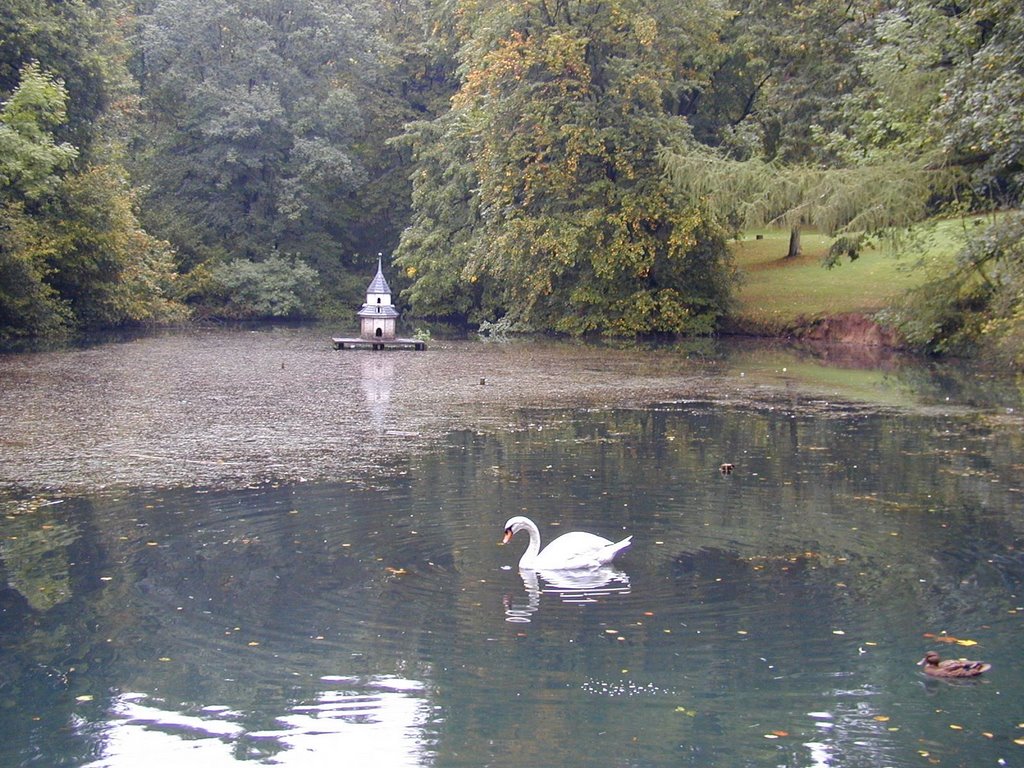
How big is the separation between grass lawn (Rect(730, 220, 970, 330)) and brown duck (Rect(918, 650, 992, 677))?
29.5 meters

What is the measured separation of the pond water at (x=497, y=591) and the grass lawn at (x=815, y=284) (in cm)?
2029

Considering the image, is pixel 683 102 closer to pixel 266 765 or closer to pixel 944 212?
pixel 944 212

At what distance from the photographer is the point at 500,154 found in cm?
4244

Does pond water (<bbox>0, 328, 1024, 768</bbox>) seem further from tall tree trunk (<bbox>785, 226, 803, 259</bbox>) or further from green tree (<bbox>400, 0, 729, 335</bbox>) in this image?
tall tree trunk (<bbox>785, 226, 803, 259</bbox>)

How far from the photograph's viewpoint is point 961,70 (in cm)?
2391

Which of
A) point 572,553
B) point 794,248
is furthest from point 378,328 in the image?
point 572,553

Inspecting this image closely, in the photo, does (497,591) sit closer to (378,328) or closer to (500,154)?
(378,328)

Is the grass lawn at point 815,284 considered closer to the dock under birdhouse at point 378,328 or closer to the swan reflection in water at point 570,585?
→ the dock under birdhouse at point 378,328

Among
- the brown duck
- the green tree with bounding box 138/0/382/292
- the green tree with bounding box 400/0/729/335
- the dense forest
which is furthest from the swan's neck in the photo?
the green tree with bounding box 138/0/382/292

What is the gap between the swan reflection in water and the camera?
9.38m

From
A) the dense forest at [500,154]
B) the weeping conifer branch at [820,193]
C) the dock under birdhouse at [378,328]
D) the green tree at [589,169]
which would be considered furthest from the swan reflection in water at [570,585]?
the green tree at [589,169]

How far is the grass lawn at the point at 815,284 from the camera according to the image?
39312 millimetres

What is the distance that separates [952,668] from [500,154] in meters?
36.4

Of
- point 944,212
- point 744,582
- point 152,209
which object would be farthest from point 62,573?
point 152,209
